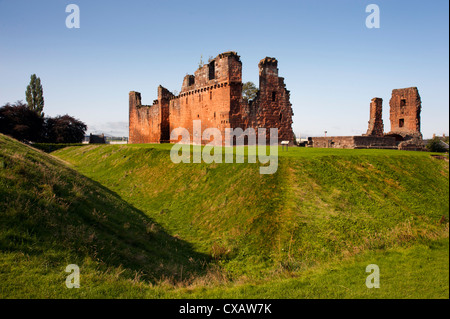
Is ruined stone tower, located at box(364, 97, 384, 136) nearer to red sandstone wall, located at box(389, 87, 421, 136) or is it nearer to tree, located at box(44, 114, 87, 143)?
red sandstone wall, located at box(389, 87, 421, 136)

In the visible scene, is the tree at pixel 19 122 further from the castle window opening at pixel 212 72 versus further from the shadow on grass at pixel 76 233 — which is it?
the shadow on grass at pixel 76 233

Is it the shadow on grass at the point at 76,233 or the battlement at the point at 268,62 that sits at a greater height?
the battlement at the point at 268,62

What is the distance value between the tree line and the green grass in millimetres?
37518

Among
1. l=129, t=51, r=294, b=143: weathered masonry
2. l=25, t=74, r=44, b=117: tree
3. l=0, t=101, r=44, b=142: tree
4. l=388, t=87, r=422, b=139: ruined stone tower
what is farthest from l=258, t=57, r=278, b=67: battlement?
l=25, t=74, r=44, b=117: tree

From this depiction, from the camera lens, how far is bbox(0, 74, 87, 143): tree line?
4375 centimetres

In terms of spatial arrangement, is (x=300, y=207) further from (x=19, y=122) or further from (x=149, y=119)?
(x=19, y=122)

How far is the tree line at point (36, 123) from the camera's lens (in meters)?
43.8

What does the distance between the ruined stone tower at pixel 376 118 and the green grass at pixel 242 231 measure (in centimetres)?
1549

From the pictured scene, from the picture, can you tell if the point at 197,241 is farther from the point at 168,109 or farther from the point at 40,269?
the point at 168,109

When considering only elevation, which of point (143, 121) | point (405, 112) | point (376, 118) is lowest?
point (376, 118)

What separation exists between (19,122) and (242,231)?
47675mm

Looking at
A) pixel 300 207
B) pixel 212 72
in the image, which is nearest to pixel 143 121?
pixel 212 72

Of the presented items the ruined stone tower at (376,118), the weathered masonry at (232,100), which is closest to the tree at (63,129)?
the weathered masonry at (232,100)

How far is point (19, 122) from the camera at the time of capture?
44.3 m
